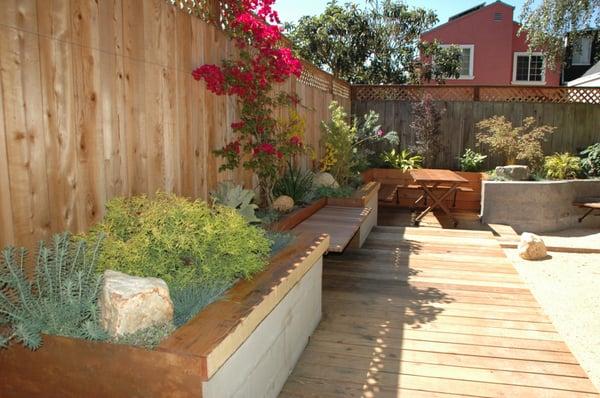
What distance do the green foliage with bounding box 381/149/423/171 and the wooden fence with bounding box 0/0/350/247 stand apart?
6.97 m

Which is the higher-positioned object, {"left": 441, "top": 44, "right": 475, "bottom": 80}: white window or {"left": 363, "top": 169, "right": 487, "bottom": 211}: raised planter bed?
{"left": 441, "top": 44, "right": 475, "bottom": 80}: white window

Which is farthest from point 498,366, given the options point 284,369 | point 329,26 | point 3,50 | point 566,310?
point 329,26

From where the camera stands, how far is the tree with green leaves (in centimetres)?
1501

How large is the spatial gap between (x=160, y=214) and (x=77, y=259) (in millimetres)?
385

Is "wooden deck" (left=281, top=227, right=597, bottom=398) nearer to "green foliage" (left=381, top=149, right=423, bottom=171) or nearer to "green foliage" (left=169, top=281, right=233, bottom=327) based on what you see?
"green foliage" (left=169, top=281, right=233, bottom=327)

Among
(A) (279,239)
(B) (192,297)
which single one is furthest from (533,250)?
(B) (192,297)

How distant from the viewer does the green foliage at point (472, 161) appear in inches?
388

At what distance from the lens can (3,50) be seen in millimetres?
1791

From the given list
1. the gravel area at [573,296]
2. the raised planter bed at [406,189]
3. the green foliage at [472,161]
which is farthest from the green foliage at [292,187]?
the green foliage at [472,161]

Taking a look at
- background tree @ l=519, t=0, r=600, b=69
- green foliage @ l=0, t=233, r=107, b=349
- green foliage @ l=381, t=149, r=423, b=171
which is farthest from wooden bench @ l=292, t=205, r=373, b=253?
background tree @ l=519, t=0, r=600, b=69

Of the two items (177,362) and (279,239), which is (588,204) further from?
(177,362)

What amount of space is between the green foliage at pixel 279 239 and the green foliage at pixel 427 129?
7.46 meters

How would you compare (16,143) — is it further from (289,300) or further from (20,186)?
(289,300)

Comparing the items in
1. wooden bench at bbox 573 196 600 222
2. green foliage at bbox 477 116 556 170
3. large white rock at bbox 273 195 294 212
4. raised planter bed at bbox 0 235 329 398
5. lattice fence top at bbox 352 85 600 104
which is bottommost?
wooden bench at bbox 573 196 600 222
